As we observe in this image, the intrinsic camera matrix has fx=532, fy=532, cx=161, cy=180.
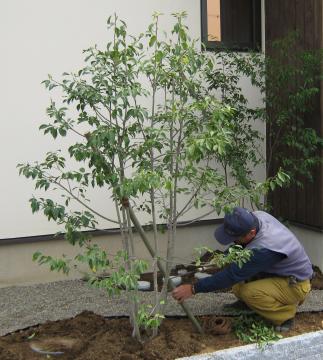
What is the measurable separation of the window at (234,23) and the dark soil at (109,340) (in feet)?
11.9

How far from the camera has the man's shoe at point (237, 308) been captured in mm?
4340

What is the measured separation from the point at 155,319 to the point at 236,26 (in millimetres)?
4349

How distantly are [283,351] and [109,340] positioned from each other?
49.4 inches

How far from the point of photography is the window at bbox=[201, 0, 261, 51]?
644 centimetres

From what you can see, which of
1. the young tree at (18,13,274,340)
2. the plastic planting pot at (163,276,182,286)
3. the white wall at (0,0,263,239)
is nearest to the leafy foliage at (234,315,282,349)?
the young tree at (18,13,274,340)

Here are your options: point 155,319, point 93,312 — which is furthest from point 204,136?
point 93,312

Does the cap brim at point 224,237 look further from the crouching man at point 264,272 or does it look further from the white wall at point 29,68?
the white wall at point 29,68

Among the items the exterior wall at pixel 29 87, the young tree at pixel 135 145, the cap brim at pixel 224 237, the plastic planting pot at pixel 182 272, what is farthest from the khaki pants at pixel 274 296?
the exterior wall at pixel 29 87

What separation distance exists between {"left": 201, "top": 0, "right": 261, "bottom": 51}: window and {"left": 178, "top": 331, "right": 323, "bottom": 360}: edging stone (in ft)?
12.2

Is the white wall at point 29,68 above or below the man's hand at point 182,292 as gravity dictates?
above

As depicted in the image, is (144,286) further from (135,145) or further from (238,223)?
(135,145)

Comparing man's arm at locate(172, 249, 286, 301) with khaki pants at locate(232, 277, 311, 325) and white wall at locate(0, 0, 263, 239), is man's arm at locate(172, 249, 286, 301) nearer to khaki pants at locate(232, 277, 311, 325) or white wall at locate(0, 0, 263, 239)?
khaki pants at locate(232, 277, 311, 325)

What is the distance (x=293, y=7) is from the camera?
20.2 feet

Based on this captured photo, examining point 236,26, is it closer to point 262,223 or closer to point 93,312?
point 262,223
